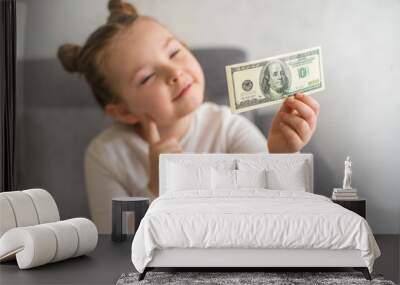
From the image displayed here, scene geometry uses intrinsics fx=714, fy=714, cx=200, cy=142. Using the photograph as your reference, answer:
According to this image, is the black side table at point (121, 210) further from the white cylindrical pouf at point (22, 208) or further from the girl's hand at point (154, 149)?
the white cylindrical pouf at point (22, 208)

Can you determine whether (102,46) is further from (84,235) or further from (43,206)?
(84,235)

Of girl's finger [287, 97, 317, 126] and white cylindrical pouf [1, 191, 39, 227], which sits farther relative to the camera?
girl's finger [287, 97, 317, 126]

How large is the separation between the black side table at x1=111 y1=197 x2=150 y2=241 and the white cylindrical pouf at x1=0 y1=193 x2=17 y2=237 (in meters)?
1.42

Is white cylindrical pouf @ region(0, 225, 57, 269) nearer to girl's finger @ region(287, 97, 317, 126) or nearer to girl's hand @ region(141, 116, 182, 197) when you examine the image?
girl's hand @ region(141, 116, 182, 197)

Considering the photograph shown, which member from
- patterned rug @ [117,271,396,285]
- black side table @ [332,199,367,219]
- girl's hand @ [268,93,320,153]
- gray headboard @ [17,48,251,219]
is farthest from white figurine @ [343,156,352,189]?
patterned rug @ [117,271,396,285]

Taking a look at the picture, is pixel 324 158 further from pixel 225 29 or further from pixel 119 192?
pixel 119 192

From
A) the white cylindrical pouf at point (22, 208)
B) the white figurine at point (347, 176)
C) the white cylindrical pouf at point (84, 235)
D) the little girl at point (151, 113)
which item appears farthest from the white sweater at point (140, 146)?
the white cylindrical pouf at point (22, 208)

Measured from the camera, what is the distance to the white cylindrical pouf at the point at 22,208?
592 centimetres

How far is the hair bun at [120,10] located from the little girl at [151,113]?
1 centimetres

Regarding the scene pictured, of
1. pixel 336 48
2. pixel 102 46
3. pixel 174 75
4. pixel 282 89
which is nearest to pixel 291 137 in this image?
pixel 282 89

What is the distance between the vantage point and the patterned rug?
5.14 metres

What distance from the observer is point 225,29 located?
766 cm

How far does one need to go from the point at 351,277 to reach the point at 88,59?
3.85m

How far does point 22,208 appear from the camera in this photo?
19.6ft
